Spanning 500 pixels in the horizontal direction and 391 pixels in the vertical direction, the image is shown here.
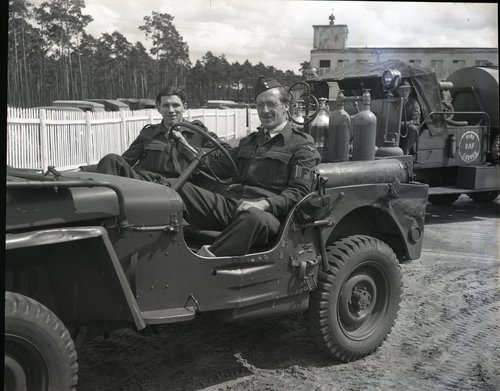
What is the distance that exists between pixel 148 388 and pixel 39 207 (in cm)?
131

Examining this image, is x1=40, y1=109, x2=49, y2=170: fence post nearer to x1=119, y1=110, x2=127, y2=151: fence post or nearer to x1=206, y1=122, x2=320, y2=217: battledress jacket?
x1=119, y1=110, x2=127, y2=151: fence post

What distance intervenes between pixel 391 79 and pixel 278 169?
17.3 feet

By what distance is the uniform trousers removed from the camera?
9.98ft

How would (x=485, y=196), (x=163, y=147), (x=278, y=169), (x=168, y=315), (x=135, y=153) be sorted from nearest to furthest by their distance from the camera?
(x=168, y=315) → (x=278, y=169) → (x=163, y=147) → (x=135, y=153) → (x=485, y=196)

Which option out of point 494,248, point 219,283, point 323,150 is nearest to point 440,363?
point 219,283

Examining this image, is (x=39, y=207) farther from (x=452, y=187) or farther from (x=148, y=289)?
(x=452, y=187)

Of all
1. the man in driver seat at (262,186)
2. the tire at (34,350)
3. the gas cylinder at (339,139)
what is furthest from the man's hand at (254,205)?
the gas cylinder at (339,139)

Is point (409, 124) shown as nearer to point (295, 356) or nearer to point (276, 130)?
point (276, 130)

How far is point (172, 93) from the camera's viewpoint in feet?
14.0

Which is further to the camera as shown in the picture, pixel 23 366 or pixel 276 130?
pixel 276 130

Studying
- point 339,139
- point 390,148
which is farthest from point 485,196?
point 339,139

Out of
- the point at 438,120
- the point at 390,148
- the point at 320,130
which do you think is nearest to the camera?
the point at 320,130

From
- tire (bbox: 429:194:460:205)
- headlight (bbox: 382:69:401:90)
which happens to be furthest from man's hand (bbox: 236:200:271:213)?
tire (bbox: 429:194:460:205)

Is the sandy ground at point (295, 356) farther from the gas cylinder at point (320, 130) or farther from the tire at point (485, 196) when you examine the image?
the tire at point (485, 196)
